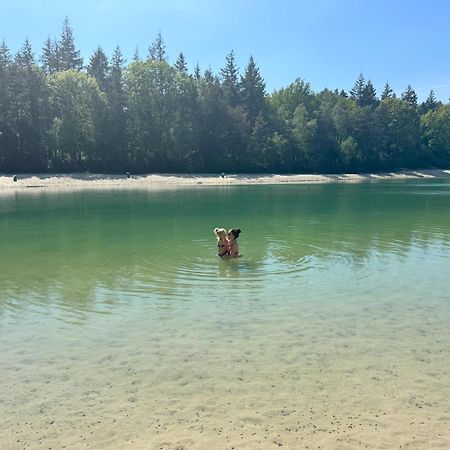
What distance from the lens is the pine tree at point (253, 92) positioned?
385 feet

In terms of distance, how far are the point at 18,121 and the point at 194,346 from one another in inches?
3552

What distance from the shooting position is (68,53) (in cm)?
13025

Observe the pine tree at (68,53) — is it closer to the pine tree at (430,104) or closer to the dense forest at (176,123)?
the dense forest at (176,123)

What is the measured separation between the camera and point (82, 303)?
13734mm

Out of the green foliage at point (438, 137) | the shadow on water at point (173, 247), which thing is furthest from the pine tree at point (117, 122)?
the green foliage at point (438, 137)

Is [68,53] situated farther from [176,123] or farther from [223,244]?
[223,244]

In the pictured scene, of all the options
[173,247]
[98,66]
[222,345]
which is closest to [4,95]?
[98,66]

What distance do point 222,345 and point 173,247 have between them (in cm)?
1247

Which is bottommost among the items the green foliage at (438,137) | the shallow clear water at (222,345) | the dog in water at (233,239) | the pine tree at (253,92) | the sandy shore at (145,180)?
the shallow clear water at (222,345)

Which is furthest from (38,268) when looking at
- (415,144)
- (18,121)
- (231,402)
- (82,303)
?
(415,144)

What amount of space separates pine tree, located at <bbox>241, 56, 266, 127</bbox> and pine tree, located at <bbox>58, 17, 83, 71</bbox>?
47.0 meters

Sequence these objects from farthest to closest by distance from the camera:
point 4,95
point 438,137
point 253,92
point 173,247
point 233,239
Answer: point 438,137 → point 253,92 → point 4,95 → point 173,247 → point 233,239

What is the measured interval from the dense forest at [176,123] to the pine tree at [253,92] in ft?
0.82

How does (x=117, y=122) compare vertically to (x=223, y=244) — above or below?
above
